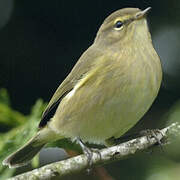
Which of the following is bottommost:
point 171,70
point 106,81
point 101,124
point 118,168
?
point 118,168

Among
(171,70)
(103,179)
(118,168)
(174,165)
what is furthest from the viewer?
(171,70)

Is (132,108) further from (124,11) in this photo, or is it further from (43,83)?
(43,83)

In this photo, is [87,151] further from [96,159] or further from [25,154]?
[25,154]

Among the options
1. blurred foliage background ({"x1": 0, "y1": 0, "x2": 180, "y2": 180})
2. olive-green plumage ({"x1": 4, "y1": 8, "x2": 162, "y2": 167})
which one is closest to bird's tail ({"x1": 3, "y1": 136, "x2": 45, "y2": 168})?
olive-green plumage ({"x1": 4, "y1": 8, "x2": 162, "y2": 167})

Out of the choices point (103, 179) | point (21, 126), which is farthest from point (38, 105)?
point (103, 179)

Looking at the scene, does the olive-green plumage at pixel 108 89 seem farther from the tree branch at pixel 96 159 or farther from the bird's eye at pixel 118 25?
the tree branch at pixel 96 159

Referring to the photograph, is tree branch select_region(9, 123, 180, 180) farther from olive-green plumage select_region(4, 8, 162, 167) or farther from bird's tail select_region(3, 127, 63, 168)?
bird's tail select_region(3, 127, 63, 168)
